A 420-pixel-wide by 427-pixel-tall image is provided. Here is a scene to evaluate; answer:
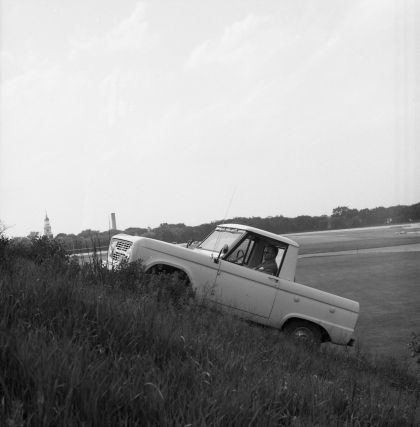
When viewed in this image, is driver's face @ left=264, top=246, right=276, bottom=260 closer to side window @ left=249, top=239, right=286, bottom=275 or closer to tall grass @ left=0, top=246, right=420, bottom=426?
side window @ left=249, top=239, right=286, bottom=275

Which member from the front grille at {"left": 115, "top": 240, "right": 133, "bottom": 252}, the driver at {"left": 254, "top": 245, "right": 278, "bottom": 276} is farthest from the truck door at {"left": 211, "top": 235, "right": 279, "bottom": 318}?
the front grille at {"left": 115, "top": 240, "right": 133, "bottom": 252}

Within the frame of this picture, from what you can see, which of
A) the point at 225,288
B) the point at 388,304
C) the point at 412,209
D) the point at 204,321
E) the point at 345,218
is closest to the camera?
the point at 204,321

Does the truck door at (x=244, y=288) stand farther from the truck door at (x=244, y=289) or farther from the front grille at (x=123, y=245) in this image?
the front grille at (x=123, y=245)

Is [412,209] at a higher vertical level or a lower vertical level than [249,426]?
higher

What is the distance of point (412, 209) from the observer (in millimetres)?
129875

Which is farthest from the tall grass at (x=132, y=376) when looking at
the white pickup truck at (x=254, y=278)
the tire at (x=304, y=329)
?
the tire at (x=304, y=329)

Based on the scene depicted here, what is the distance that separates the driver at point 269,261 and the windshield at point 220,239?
1.95ft

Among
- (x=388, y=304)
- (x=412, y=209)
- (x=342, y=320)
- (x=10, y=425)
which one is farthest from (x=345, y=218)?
(x=10, y=425)

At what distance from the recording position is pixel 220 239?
911cm

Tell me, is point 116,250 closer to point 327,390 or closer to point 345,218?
point 327,390

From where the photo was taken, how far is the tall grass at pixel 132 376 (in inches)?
93.4

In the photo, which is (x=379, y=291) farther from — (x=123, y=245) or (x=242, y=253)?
(x=123, y=245)

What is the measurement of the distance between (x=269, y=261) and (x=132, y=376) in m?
6.24

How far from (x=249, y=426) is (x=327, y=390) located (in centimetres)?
125
